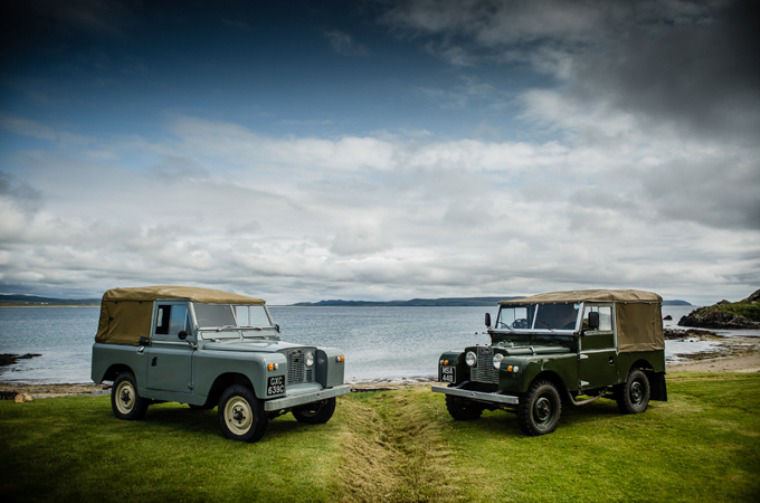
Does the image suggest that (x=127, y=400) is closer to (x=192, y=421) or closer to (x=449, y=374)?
(x=192, y=421)

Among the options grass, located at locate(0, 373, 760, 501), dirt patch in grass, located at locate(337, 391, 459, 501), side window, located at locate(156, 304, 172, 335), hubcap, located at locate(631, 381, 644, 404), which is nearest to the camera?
grass, located at locate(0, 373, 760, 501)

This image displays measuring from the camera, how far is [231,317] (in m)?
10.1

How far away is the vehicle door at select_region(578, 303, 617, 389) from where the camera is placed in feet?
32.6

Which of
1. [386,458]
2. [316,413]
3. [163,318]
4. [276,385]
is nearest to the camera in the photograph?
[276,385]

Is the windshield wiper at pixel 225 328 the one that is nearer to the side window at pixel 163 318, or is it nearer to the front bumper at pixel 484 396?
the side window at pixel 163 318

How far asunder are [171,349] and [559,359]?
25.5ft

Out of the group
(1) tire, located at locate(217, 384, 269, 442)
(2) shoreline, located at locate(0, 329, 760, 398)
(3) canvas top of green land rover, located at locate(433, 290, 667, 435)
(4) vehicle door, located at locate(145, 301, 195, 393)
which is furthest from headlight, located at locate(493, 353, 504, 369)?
(2) shoreline, located at locate(0, 329, 760, 398)

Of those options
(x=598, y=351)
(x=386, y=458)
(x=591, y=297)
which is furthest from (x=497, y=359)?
(x=386, y=458)

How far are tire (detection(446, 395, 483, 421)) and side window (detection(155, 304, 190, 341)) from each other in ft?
19.5

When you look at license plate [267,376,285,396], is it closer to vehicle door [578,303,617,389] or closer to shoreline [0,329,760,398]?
vehicle door [578,303,617,389]

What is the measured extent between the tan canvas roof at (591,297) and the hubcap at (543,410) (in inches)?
87.5

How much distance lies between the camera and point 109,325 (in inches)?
410

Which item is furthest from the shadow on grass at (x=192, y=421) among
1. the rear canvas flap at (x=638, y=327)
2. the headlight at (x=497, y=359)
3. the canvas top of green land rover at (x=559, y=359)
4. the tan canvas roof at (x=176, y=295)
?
the rear canvas flap at (x=638, y=327)

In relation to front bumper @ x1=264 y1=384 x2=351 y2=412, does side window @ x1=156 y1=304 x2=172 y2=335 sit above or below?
above
